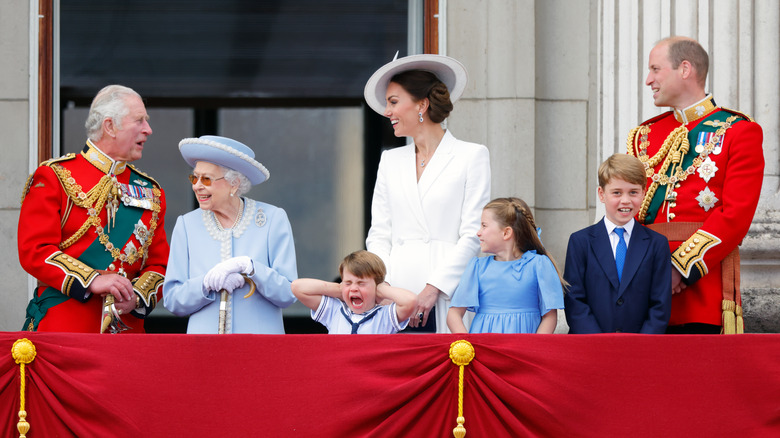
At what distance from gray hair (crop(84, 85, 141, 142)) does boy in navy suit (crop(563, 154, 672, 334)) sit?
79.1 inches

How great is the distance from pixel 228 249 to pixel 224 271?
0.73 ft

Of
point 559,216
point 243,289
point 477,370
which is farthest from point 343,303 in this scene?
point 559,216

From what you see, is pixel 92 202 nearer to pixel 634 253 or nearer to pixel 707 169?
pixel 634 253

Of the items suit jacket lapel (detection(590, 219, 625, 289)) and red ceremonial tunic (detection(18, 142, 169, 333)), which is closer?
suit jacket lapel (detection(590, 219, 625, 289))

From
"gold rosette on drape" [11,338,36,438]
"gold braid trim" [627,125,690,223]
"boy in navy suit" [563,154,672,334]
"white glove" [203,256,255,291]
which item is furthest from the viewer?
"gold braid trim" [627,125,690,223]

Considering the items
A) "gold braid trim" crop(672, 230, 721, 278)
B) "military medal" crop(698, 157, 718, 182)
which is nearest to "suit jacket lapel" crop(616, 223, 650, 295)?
"gold braid trim" crop(672, 230, 721, 278)

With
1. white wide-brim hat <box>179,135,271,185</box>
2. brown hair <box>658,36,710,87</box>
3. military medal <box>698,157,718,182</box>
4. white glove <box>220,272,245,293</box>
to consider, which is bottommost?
white glove <box>220,272,245,293</box>

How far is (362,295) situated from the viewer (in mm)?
4312

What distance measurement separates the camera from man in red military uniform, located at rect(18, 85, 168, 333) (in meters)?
4.44

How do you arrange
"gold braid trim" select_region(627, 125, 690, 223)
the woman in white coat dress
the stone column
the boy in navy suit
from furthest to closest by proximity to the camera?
the stone column, "gold braid trim" select_region(627, 125, 690, 223), the woman in white coat dress, the boy in navy suit

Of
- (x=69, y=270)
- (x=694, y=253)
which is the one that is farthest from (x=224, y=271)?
(x=694, y=253)

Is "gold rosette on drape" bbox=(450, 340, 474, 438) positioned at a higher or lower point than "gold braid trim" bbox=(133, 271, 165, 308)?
lower

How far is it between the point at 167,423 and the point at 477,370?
3.55 feet

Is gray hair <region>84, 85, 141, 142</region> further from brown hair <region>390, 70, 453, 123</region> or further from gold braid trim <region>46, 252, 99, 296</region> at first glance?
brown hair <region>390, 70, 453, 123</region>
